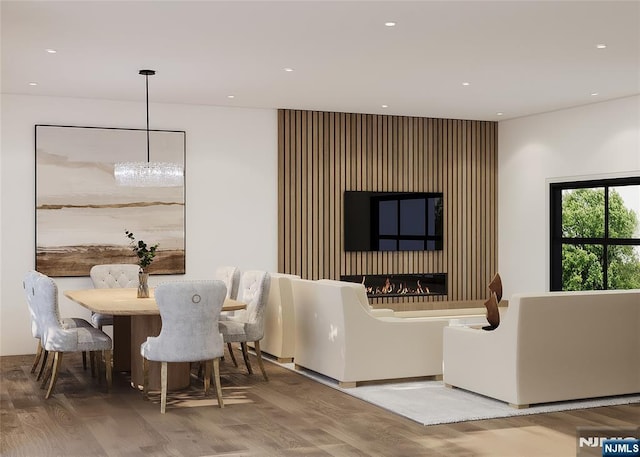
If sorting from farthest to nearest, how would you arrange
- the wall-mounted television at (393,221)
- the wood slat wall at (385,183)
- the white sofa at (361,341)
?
the wall-mounted television at (393,221) < the wood slat wall at (385,183) < the white sofa at (361,341)

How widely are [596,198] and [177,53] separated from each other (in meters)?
5.43

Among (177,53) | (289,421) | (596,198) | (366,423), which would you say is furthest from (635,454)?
(596,198)

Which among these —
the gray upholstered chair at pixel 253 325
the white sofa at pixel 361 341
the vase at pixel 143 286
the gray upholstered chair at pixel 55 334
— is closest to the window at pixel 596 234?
the white sofa at pixel 361 341

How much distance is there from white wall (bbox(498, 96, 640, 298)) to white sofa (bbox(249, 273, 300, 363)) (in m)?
3.87

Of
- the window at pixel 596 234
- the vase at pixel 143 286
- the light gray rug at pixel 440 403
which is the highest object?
the window at pixel 596 234

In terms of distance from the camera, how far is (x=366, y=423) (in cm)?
561

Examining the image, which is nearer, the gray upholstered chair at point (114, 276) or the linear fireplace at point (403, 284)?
the gray upholstered chair at point (114, 276)

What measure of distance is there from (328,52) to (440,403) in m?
2.93

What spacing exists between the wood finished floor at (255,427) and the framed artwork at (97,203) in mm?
2321

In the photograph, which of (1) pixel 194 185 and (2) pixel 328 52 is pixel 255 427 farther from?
(1) pixel 194 185

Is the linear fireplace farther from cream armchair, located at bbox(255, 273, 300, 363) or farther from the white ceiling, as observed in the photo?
cream armchair, located at bbox(255, 273, 300, 363)

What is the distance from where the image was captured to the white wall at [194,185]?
8.79 m

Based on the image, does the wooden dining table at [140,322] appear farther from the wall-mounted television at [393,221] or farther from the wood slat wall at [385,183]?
the wall-mounted television at [393,221]

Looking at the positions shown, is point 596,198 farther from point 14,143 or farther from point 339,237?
point 14,143
